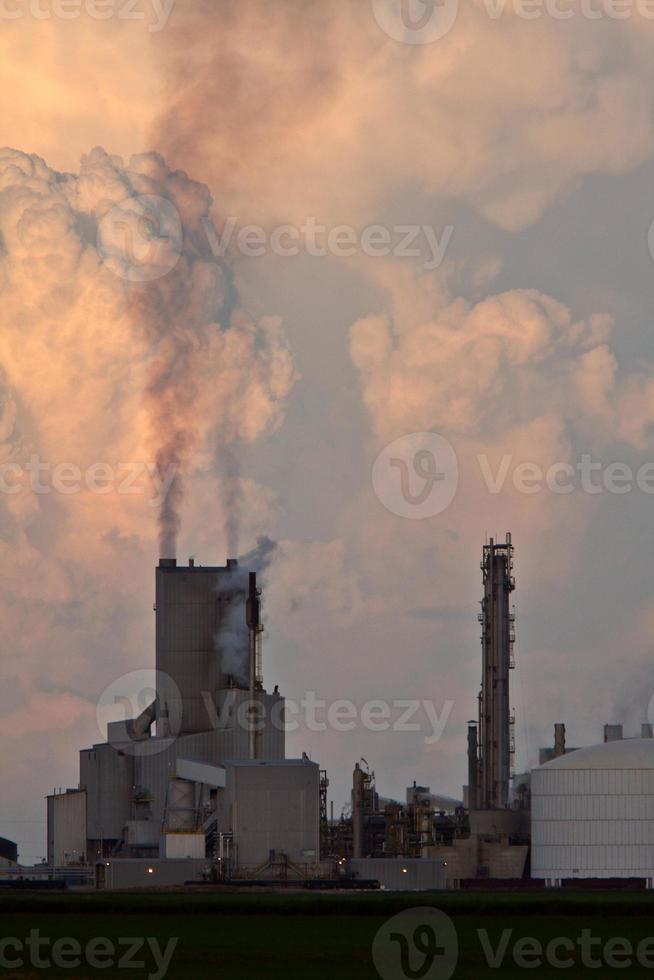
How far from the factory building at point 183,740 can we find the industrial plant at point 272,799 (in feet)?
0.28

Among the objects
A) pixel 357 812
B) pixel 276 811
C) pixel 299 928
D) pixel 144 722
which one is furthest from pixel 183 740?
pixel 299 928

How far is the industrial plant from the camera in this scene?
99938 mm

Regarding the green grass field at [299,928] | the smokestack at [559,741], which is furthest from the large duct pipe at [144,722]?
the green grass field at [299,928]

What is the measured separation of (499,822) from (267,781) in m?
14.8

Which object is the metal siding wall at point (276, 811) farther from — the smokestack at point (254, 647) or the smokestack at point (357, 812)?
the smokestack at point (254, 647)

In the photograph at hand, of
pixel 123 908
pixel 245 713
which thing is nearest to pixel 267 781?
pixel 245 713

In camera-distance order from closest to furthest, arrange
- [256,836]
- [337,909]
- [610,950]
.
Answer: [610,950] < [337,909] < [256,836]

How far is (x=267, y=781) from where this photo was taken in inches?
3947

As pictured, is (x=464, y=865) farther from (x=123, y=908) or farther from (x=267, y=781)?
(x=123, y=908)

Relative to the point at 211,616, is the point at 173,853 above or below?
below

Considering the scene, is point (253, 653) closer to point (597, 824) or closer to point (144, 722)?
point (144, 722)

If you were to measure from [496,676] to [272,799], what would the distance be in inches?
782

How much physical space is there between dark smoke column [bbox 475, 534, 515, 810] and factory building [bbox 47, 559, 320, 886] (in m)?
12.3

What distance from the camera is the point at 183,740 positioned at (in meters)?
112
